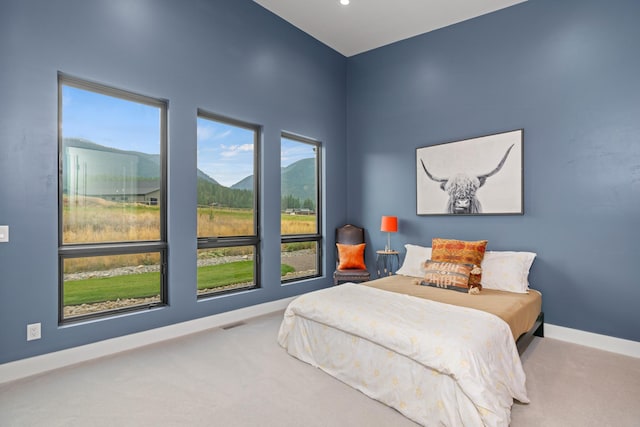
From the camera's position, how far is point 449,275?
3359 millimetres

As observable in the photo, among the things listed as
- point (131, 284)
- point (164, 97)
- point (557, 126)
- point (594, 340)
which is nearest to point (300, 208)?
point (164, 97)

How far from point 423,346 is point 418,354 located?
58mm

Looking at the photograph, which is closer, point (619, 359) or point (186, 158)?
point (619, 359)

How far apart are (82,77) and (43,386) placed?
241 centimetres

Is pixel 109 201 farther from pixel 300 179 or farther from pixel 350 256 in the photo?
pixel 350 256

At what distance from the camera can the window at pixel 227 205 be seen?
372 centimetres

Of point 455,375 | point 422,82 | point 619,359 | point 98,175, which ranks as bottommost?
point 619,359

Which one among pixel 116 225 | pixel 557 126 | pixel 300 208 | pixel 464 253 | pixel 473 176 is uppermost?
pixel 557 126

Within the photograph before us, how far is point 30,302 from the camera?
2.54 m

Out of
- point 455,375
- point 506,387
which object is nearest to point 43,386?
point 455,375

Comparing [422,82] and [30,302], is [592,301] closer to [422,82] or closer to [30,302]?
[422,82]

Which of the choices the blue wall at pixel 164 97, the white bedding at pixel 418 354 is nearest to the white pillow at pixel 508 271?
the white bedding at pixel 418 354

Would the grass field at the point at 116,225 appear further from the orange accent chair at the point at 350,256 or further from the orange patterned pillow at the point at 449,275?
the orange patterned pillow at the point at 449,275

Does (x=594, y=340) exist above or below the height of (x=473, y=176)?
below
